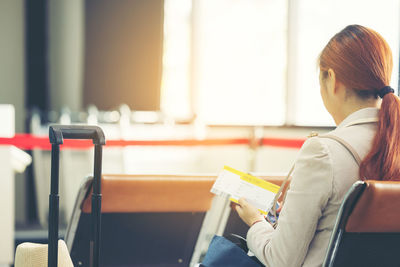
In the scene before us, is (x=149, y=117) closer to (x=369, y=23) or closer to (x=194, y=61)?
(x=194, y=61)

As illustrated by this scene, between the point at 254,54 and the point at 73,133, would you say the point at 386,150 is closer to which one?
the point at 73,133

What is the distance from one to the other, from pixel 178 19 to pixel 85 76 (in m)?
1.42

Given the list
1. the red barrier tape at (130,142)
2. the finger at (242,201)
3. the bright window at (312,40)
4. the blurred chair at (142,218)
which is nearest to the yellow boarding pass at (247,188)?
the finger at (242,201)

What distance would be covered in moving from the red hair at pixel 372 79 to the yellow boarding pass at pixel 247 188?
1.08ft

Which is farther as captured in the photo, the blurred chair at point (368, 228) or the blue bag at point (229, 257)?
the blue bag at point (229, 257)

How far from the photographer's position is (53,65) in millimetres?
5590

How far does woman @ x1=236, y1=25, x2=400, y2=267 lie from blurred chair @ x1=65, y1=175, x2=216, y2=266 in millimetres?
481

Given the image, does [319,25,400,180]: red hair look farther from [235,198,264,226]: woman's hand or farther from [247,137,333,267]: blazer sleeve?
[235,198,264,226]: woman's hand

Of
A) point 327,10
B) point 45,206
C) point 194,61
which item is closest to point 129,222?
point 327,10

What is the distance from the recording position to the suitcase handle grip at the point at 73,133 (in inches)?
56.0

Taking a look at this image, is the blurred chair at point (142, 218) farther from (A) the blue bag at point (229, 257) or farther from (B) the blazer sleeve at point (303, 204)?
(B) the blazer sleeve at point (303, 204)

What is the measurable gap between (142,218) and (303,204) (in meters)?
0.75

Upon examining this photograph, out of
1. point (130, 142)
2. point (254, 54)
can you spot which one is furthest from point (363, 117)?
point (254, 54)

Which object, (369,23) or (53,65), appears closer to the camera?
(369,23)
